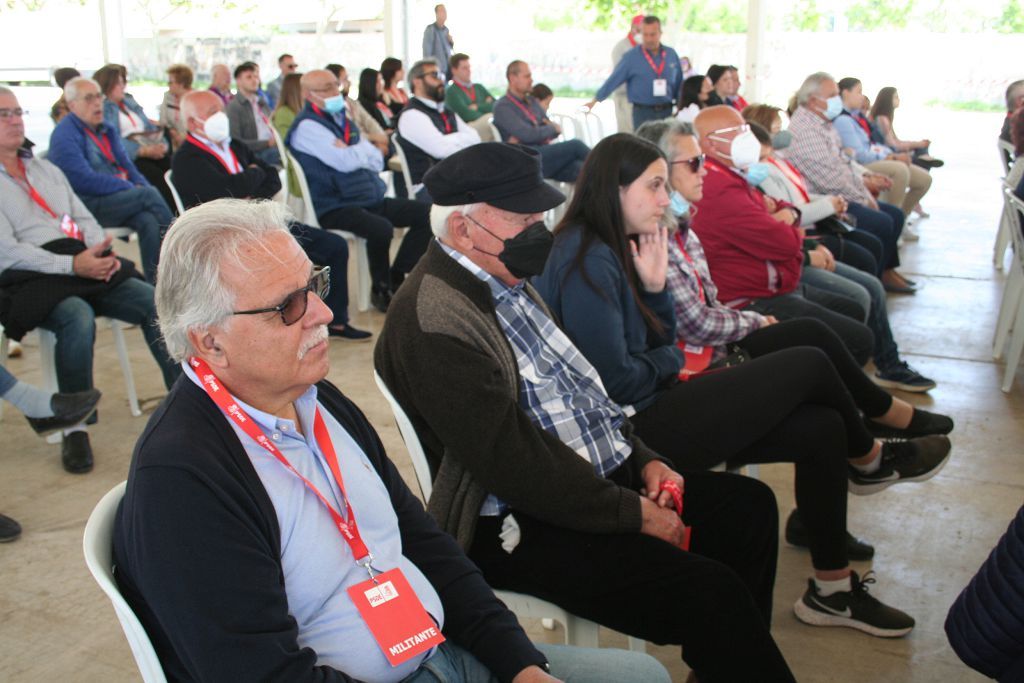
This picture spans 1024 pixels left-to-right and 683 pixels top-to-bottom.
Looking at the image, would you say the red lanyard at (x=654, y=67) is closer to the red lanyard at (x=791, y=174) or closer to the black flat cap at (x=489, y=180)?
the red lanyard at (x=791, y=174)

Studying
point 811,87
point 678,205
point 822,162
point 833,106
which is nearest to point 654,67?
point 833,106

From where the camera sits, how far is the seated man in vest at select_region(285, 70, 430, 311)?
A: 5152 mm

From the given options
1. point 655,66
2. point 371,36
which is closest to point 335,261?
point 655,66

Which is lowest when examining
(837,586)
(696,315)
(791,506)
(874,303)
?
(791,506)

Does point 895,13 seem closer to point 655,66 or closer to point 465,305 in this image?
point 655,66

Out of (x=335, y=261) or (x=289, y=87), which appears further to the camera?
(x=289, y=87)

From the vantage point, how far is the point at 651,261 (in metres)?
2.46

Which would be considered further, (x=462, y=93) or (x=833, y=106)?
(x=462, y=93)

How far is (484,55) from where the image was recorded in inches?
611

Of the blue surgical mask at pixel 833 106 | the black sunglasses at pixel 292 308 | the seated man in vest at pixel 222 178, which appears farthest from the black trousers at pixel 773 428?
the blue surgical mask at pixel 833 106

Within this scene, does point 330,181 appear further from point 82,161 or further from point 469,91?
point 469,91

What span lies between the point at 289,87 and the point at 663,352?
5.56m

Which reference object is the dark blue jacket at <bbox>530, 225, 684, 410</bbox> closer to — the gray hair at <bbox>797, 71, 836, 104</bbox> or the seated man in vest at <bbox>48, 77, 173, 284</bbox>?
the seated man in vest at <bbox>48, 77, 173, 284</bbox>

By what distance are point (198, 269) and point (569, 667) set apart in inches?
32.4
